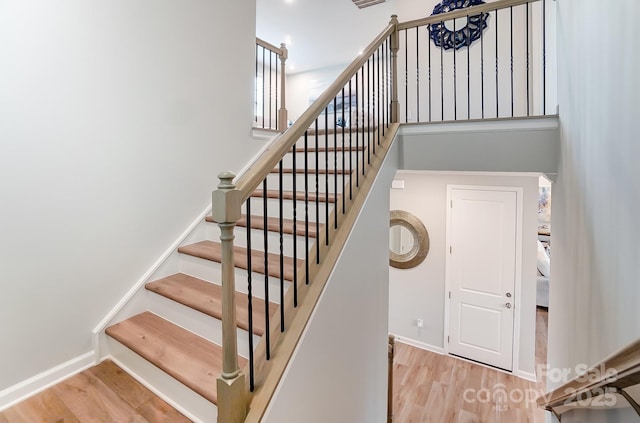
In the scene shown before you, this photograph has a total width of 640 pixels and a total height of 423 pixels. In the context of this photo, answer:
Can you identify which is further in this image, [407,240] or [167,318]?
[407,240]

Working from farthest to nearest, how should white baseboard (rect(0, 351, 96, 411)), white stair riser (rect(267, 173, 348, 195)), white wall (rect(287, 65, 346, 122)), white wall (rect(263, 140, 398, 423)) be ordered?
white wall (rect(287, 65, 346, 122)), white stair riser (rect(267, 173, 348, 195)), white baseboard (rect(0, 351, 96, 411)), white wall (rect(263, 140, 398, 423))

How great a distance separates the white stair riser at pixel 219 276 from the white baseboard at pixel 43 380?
2.42 ft

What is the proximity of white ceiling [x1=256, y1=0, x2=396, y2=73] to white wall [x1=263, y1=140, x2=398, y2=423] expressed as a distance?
3018mm

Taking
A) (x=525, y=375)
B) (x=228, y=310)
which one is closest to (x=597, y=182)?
(x=228, y=310)

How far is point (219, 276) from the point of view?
2.21 metres

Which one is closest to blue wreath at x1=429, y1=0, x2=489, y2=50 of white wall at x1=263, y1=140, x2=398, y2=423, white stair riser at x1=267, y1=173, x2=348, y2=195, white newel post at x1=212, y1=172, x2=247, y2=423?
white wall at x1=263, y1=140, x2=398, y2=423

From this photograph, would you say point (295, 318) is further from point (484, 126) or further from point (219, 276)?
point (484, 126)

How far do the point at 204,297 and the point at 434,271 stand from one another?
354 cm

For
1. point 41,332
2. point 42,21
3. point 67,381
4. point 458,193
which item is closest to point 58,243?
point 41,332

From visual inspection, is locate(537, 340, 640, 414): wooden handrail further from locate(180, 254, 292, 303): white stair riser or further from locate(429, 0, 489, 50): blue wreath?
locate(429, 0, 489, 50): blue wreath

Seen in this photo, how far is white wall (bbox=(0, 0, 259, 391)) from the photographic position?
1676mm

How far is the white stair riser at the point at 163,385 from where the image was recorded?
1.51m

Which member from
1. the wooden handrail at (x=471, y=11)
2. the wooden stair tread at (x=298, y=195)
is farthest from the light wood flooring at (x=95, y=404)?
the wooden handrail at (x=471, y=11)

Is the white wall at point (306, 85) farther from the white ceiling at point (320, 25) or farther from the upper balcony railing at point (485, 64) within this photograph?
the upper balcony railing at point (485, 64)
